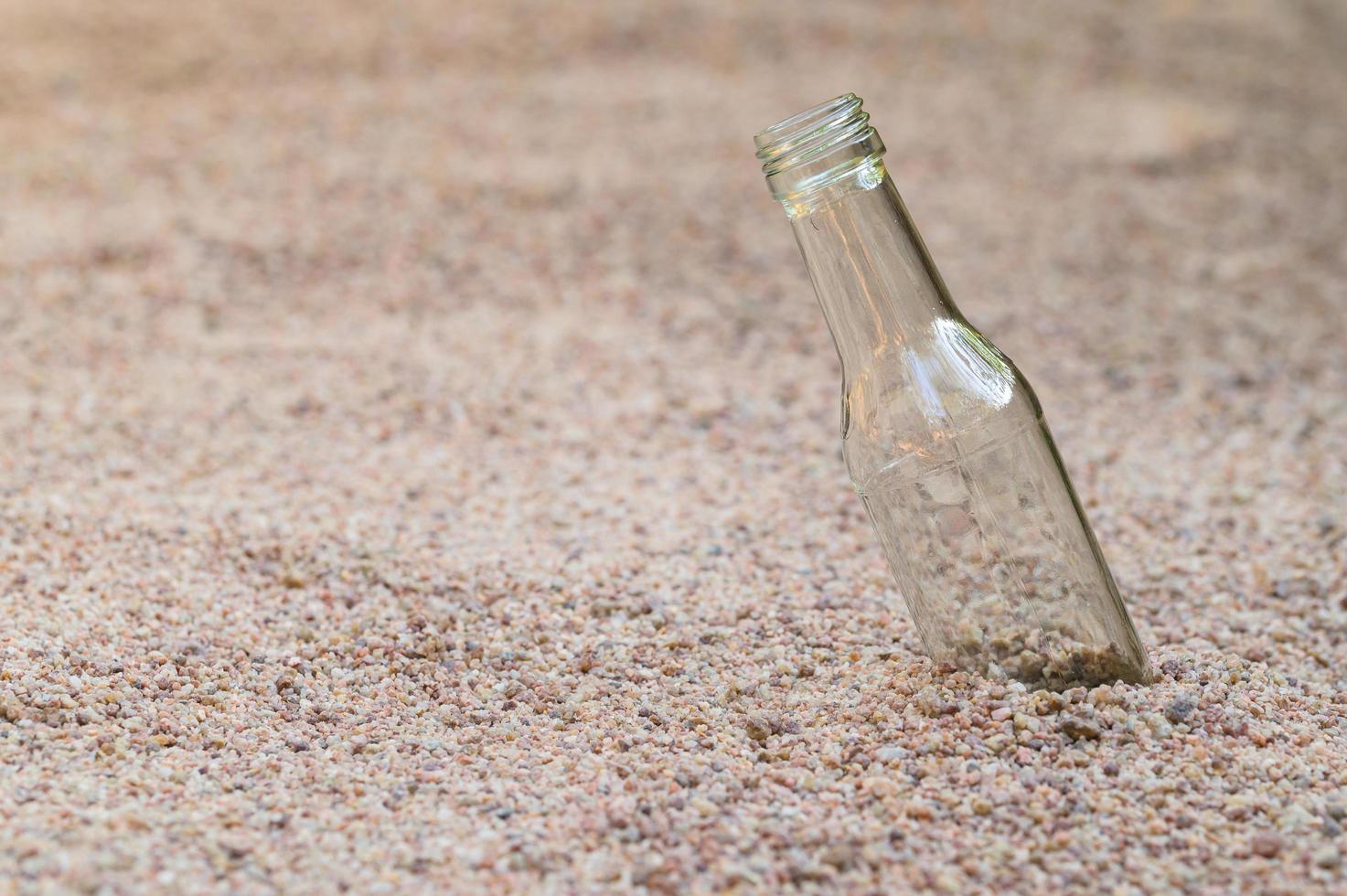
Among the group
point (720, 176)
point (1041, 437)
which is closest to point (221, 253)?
point (720, 176)

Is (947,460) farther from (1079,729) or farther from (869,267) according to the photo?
(1079,729)

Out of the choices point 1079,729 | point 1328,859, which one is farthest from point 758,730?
point 1328,859

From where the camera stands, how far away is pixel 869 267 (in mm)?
1546

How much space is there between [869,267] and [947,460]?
0.85 feet

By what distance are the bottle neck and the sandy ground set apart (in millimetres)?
469

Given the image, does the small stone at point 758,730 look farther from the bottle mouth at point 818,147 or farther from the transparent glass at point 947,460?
the bottle mouth at point 818,147

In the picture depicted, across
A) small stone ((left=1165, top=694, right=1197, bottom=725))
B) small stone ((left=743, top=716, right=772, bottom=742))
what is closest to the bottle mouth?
small stone ((left=743, top=716, right=772, bottom=742))

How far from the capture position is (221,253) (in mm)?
3699

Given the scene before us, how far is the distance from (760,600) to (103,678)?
39.0 inches

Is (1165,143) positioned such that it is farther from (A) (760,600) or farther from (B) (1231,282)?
(A) (760,600)

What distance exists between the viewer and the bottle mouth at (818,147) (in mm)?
1475

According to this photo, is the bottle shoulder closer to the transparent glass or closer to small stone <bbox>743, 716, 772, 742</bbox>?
the transparent glass

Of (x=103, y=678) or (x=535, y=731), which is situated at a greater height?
(x=103, y=678)

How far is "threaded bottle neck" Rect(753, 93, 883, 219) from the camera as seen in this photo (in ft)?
4.84
